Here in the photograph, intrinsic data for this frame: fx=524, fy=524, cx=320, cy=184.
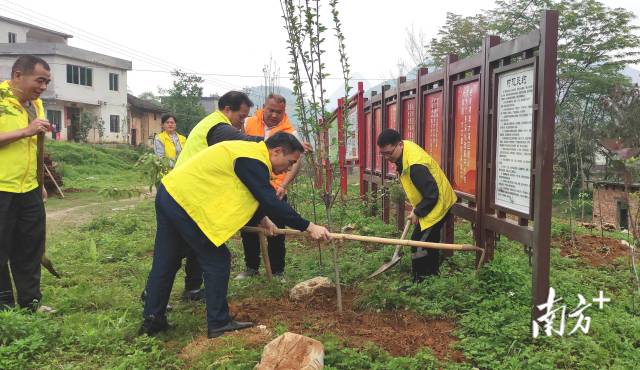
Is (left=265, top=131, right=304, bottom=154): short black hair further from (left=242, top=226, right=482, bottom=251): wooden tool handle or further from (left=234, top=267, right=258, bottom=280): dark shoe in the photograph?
(left=234, top=267, right=258, bottom=280): dark shoe

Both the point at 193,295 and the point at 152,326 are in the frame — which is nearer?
the point at 152,326

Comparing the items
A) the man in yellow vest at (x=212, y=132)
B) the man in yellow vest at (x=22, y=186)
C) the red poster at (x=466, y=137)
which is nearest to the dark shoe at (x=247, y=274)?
the man in yellow vest at (x=212, y=132)

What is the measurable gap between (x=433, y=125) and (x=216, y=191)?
319 cm

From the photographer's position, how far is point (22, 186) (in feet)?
12.7

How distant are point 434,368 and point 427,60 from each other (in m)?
25.3

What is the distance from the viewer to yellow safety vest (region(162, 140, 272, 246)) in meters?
3.42

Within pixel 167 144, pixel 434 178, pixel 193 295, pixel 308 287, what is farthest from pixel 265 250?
pixel 167 144

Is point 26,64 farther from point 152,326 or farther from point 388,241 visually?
point 388,241

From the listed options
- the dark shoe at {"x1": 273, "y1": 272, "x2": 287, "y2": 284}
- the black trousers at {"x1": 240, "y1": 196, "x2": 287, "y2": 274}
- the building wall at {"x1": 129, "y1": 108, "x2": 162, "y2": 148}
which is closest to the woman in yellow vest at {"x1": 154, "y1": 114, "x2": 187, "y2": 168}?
the black trousers at {"x1": 240, "y1": 196, "x2": 287, "y2": 274}

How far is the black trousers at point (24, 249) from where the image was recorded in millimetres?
3923

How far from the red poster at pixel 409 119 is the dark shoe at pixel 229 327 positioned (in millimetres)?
3687

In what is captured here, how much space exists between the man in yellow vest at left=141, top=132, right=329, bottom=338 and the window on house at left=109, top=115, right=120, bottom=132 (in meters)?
33.5

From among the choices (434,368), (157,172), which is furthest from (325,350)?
(157,172)

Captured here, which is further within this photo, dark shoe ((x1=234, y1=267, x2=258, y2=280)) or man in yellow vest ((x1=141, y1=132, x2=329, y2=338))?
dark shoe ((x1=234, y1=267, x2=258, y2=280))
